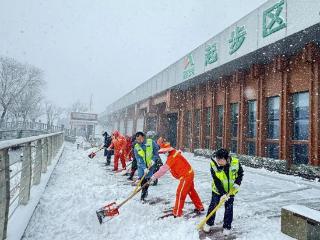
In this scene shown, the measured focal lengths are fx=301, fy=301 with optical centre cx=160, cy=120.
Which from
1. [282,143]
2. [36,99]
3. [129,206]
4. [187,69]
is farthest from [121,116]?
[129,206]

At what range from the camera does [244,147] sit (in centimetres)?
1574

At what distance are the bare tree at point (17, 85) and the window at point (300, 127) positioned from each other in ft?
138

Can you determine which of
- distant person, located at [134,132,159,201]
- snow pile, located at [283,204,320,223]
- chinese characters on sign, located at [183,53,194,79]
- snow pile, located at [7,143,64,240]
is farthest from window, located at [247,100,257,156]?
snow pile, located at [7,143,64,240]

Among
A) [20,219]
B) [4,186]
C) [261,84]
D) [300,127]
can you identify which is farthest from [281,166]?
[4,186]

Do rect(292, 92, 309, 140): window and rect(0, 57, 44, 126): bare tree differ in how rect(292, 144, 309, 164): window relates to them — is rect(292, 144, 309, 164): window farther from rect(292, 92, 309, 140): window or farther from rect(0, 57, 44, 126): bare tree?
rect(0, 57, 44, 126): bare tree

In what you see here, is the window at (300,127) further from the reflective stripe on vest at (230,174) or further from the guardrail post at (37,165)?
the guardrail post at (37,165)

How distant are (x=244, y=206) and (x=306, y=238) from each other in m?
2.37

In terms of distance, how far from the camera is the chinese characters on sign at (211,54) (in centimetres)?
1596

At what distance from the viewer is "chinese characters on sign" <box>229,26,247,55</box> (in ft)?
44.5

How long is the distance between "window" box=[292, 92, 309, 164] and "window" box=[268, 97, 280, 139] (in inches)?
37.0

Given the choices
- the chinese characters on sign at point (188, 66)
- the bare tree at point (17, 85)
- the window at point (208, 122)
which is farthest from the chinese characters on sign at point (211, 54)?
the bare tree at point (17, 85)

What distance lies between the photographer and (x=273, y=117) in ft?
45.9

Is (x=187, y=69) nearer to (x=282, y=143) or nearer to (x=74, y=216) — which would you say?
(x=282, y=143)

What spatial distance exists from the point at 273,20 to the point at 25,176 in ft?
34.2
